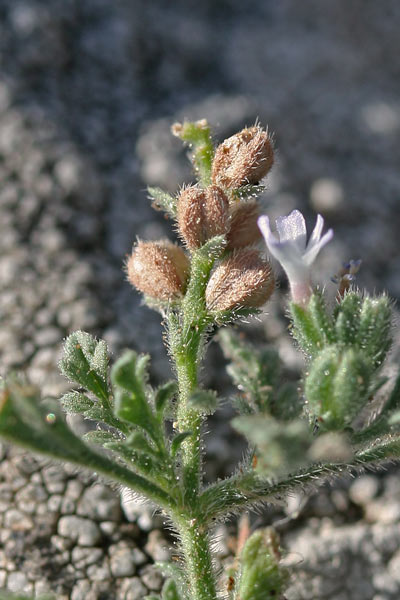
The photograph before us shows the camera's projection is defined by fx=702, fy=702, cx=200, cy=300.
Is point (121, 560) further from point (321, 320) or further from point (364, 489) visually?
point (321, 320)

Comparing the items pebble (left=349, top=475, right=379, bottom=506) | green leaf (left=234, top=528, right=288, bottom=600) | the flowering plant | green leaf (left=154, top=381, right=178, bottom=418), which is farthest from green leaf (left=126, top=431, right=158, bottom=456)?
pebble (left=349, top=475, right=379, bottom=506)

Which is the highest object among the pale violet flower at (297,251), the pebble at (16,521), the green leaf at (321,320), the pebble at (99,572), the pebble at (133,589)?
the pale violet flower at (297,251)

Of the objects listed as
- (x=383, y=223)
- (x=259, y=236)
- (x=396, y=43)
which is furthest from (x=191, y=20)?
(x=259, y=236)

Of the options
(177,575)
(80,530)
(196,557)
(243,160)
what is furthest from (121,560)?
(243,160)

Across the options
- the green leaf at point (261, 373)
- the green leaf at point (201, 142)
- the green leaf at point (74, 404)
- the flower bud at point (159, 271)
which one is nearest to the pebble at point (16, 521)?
the green leaf at point (74, 404)

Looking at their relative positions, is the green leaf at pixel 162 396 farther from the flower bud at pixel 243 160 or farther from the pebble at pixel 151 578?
the pebble at pixel 151 578

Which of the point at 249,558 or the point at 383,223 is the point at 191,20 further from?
the point at 249,558
